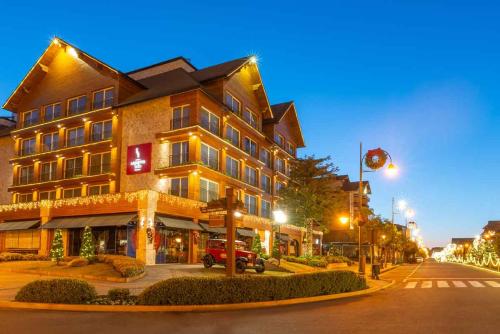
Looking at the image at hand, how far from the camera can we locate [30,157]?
165ft

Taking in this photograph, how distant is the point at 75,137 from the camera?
4797 centimetres

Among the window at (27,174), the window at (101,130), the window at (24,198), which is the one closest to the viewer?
the window at (101,130)

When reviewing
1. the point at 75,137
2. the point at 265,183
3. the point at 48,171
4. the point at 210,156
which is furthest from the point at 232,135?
the point at 48,171

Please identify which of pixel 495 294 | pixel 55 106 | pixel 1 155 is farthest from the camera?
pixel 1 155

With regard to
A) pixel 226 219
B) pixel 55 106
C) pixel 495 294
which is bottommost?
pixel 495 294

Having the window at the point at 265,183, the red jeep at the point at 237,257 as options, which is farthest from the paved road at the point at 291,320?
the window at the point at 265,183

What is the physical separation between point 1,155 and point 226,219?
4953 cm

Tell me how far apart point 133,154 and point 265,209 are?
64.9 ft

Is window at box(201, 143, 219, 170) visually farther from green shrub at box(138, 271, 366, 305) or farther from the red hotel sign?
green shrub at box(138, 271, 366, 305)

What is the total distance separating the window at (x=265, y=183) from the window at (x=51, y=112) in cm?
A: 2370

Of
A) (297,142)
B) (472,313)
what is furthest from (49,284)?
(297,142)

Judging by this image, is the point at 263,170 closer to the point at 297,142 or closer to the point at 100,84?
the point at 297,142

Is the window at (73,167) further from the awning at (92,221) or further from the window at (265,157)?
the window at (265,157)

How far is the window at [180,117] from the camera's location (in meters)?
41.5
